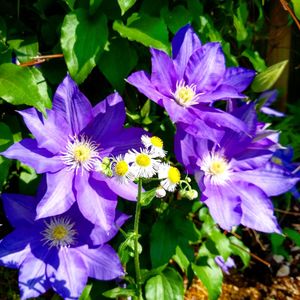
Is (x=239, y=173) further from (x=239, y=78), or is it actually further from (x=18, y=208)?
(x=18, y=208)

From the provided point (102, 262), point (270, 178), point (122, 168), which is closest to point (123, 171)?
point (122, 168)

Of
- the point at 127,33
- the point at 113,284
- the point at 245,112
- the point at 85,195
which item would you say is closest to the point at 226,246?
the point at 113,284

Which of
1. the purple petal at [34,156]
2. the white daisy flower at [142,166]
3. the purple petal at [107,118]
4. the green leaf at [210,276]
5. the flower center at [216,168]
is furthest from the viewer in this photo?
the green leaf at [210,276]

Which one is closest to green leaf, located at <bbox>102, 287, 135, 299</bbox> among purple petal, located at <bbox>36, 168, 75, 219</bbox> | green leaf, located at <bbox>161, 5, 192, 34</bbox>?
purple petal, located at <bbox>36, 168, 75, 219</bbox>

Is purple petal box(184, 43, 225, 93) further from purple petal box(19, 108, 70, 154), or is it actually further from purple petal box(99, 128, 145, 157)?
purple petal box(19, 108, 70, 154)

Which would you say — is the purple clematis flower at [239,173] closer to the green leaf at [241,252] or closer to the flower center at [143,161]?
the flower center at [143,161]

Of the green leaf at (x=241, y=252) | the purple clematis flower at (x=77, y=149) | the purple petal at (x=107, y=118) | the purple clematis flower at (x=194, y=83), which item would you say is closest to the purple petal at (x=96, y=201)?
the purple clematis flower at (x=77, y=149)

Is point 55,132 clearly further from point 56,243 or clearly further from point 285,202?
point 285,202
